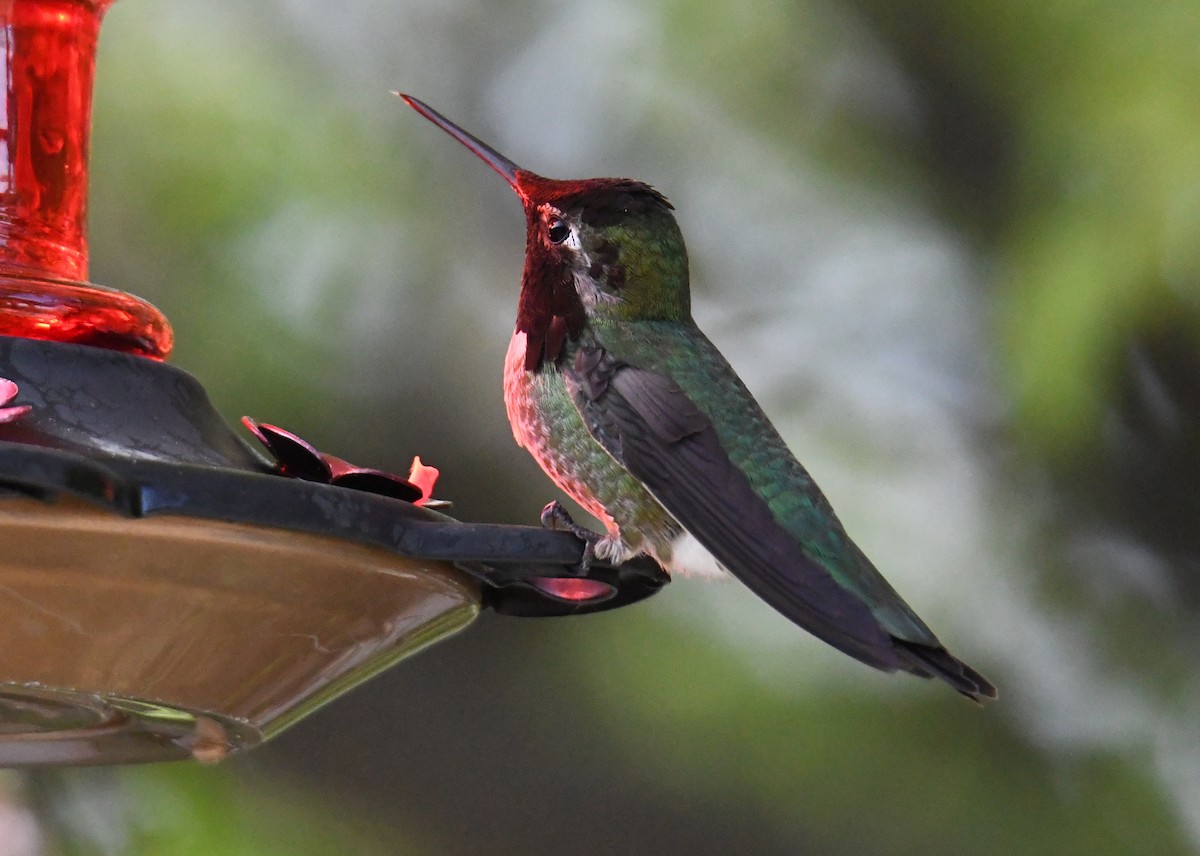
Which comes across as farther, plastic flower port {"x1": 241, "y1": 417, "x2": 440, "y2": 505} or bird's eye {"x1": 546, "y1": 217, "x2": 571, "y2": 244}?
bird's eye {"x1": 546, "y1": 217, "x2": 571, "y2": 244}

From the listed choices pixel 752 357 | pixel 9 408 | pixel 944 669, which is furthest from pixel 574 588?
pixel 752 357

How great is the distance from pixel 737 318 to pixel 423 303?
61cm

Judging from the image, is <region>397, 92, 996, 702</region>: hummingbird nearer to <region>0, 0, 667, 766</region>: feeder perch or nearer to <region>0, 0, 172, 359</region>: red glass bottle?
<region>0, 0, 667, 766</region>: feeder perch

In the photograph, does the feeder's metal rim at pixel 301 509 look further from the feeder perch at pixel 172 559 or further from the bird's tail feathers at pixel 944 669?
the bird's tail feathers at pixel 944 669

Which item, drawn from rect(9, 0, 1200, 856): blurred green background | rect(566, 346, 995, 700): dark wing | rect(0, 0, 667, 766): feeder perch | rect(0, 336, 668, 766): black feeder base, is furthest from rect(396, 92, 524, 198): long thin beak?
rect(9, 0, 1200, 856): blurred green background

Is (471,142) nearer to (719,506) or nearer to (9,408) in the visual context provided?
(719,506)

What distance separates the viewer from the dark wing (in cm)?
143

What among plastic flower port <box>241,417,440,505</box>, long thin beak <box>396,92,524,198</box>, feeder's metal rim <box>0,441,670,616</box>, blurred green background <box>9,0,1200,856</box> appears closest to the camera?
feeder's metal rim <box>0,441,670,616</box>

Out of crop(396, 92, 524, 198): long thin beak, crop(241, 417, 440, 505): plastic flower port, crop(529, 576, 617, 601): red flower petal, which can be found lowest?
crop(529, 576, 617, 601): red flower petal

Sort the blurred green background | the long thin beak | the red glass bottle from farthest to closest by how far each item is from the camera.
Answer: the blurred green background
the long thin beak
the red glass bottle

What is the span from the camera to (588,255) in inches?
80.1

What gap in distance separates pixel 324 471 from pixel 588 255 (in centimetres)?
75

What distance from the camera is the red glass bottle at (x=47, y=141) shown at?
1624 mm

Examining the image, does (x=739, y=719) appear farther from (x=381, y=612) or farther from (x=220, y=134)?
(x=381, y=612)
